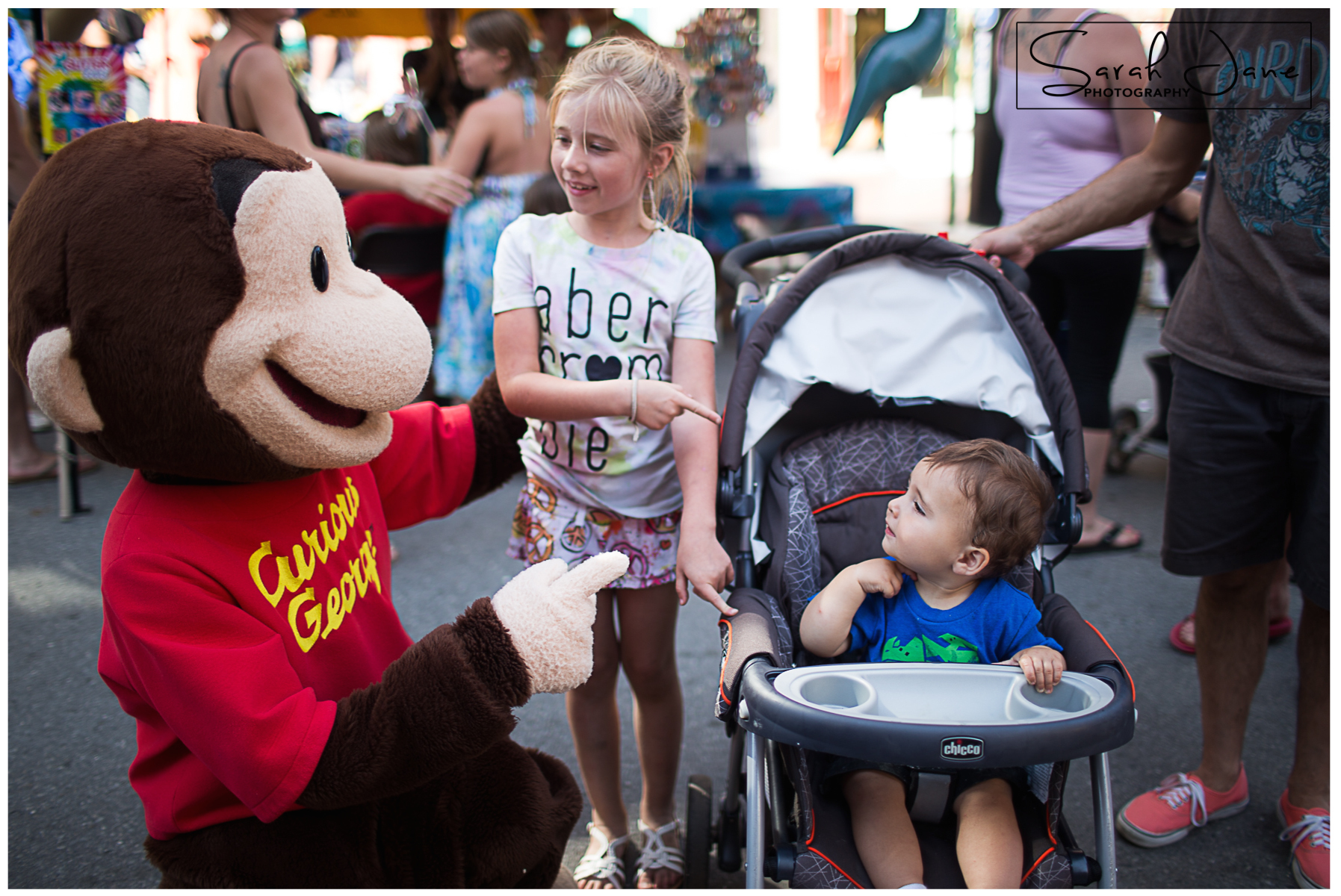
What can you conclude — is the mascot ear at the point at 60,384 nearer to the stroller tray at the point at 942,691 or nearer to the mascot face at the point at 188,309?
the mascot face at the point at 188,309

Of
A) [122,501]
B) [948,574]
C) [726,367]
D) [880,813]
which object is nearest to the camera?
[122,501]

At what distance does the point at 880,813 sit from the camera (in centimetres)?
147

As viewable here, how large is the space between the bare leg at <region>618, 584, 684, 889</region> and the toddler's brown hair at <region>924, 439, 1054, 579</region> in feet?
2.08

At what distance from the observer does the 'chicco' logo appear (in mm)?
1194

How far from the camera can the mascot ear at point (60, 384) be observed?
45.2 inches

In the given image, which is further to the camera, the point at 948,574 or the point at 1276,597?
the point at 1276,597

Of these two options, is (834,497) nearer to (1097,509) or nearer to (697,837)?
(697,837)

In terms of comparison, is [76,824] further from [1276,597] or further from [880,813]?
[1276,597]

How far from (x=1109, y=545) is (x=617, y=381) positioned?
2.81 m

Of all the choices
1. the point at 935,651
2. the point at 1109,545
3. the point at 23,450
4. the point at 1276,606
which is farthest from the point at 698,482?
the point at 23,450

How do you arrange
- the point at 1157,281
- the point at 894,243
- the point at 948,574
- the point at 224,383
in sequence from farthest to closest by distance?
1. the point at 1157,281
2. the point at 894,243
3. the point at 948,574
4. the point at 224,383

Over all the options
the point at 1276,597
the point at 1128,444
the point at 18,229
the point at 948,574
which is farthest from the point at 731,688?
the point at 1128,444

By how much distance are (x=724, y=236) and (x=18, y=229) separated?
551 cm

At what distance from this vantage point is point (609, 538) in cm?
185
